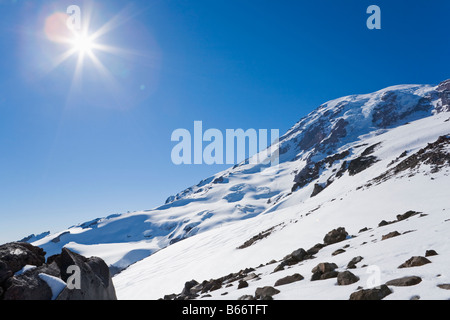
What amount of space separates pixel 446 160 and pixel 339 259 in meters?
22.9

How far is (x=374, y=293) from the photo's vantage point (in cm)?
577

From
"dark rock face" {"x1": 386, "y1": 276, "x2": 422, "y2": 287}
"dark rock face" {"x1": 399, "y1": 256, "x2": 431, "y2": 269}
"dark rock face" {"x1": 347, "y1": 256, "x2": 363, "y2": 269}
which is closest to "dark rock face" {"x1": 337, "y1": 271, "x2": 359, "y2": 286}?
"dark rock face" {"x1": 386, "y1": 276, "x2": 422, "y2": 287}

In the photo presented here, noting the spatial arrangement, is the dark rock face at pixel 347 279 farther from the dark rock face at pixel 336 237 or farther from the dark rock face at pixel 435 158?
the dark rock face at pixel 435 158

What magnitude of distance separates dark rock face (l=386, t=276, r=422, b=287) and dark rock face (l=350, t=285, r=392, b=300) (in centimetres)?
55

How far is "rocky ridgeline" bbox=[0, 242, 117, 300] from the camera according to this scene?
820 cm

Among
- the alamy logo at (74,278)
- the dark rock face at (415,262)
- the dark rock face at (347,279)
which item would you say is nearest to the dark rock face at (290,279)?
the dark rock face at (347,279)

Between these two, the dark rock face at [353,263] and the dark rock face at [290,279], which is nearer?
the dark rock face at [353,263]

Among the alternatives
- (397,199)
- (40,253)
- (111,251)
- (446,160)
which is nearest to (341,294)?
(40,253)

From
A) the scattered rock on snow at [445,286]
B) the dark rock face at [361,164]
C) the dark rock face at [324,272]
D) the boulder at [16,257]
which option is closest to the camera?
the scattered rock on snow at [445,286]

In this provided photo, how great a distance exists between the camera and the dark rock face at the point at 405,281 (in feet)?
20.1

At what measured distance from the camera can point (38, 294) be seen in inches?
328

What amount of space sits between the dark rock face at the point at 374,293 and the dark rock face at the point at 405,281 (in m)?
0.55
